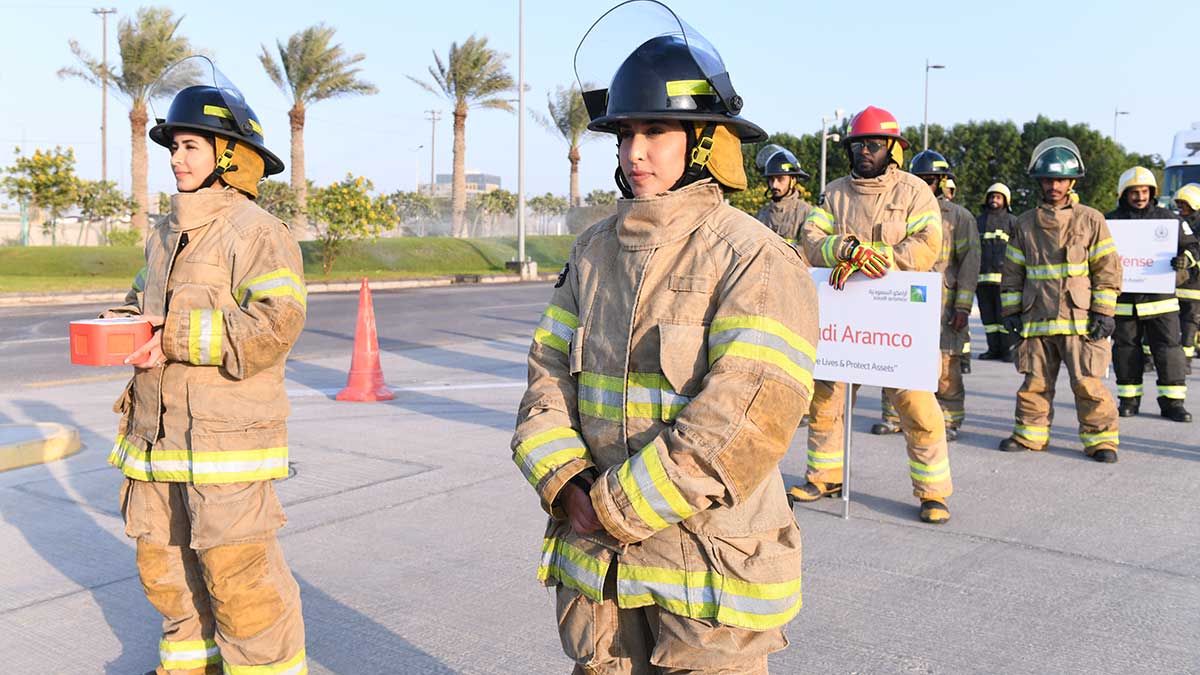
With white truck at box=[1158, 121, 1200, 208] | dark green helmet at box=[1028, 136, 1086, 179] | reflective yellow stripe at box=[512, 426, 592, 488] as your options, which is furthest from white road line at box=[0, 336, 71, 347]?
white truck at box=[1158, 121, 1200, 208]

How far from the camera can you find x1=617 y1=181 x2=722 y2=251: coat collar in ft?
7.59

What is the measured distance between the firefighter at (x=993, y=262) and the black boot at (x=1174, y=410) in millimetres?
3514

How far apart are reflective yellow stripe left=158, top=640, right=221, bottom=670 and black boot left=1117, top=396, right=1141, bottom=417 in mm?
7611

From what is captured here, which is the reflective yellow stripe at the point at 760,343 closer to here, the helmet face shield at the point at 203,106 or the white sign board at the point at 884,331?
the helmet face shield at the point at 203,106

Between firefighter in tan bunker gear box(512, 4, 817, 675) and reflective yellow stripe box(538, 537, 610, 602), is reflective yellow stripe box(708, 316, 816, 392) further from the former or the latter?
reflective yellow stripe box(538, 537, 610, 602)

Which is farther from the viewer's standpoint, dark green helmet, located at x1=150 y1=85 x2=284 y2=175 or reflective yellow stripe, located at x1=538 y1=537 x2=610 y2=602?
dark green helmet, located at x1=150 y1=85 x2=284 y2=175

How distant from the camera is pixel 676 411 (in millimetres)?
2250

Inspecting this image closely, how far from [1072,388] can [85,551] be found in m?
6.12

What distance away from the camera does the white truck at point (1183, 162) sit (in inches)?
547

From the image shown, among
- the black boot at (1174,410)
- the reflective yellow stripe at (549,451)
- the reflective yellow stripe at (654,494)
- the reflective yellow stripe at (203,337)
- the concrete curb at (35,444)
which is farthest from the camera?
the black boot at (1174,410)

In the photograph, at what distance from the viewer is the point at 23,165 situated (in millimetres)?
29469

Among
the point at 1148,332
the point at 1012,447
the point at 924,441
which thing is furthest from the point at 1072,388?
the point at 1148,332

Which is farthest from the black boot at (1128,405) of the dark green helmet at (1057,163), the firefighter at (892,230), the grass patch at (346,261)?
the grass patch at (346,261)

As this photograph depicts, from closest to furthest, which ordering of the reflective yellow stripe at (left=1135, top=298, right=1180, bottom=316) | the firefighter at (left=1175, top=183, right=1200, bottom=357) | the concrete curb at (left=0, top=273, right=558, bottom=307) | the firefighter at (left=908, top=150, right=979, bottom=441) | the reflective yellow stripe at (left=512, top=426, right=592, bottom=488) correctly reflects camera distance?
the reflective yellow stripe at (left=512, top=426, right=592, bottom=488)
the firefighter at (left=908, top=150, right=979, bottom=441)
the reflective yellow stripe at (left=1135, top=298, right=1180, bottom=316)
the firefighter at (left=1175, top=183, right=1200, bottom=357)
the concrete curb at (left=0, top=273, right=558, bottom=307)
